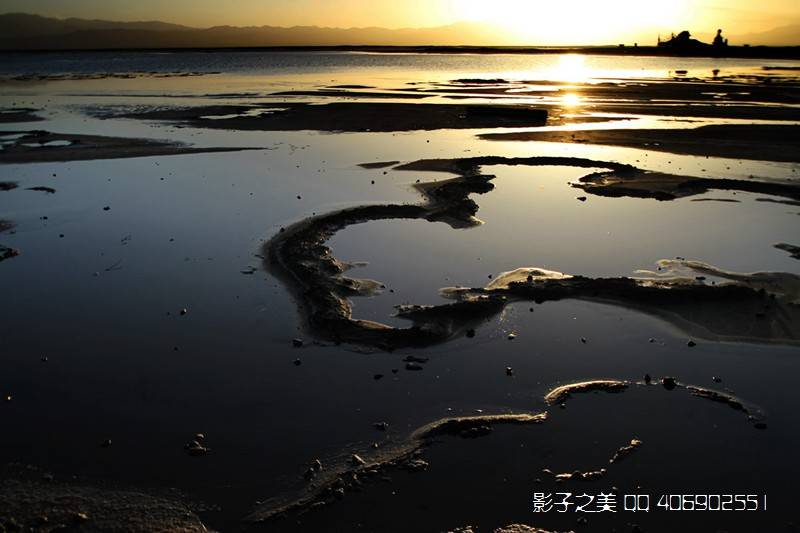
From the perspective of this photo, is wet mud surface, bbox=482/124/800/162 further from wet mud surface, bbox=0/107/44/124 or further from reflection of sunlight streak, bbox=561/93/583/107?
wet mud surface, bbox=0/107/44/124

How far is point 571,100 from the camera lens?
49.8m

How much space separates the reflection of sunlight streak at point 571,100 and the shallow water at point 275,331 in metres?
28.3

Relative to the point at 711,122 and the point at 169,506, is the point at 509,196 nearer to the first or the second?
the point at 169,506

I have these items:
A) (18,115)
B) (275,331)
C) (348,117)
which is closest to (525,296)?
(275,331)

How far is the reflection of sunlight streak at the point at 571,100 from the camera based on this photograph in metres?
46.2

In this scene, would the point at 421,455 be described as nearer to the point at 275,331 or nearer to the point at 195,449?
the point at 195,449

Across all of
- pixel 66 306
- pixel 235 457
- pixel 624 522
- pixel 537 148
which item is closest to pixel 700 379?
pixel 624 522

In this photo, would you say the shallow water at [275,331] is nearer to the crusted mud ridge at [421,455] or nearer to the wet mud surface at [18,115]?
the crusted mud ridge at [421,455]

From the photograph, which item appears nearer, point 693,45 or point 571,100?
point 571,100

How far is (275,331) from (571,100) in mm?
45126

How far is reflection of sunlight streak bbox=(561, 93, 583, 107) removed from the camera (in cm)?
4623

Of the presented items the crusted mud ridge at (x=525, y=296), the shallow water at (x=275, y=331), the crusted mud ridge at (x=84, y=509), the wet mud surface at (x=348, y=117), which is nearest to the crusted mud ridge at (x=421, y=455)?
the shallow water at (x=275, y=331)

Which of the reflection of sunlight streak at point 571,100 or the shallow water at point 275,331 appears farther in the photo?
the reflection of sunlight streak at point 571,100

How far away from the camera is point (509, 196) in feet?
59.7
